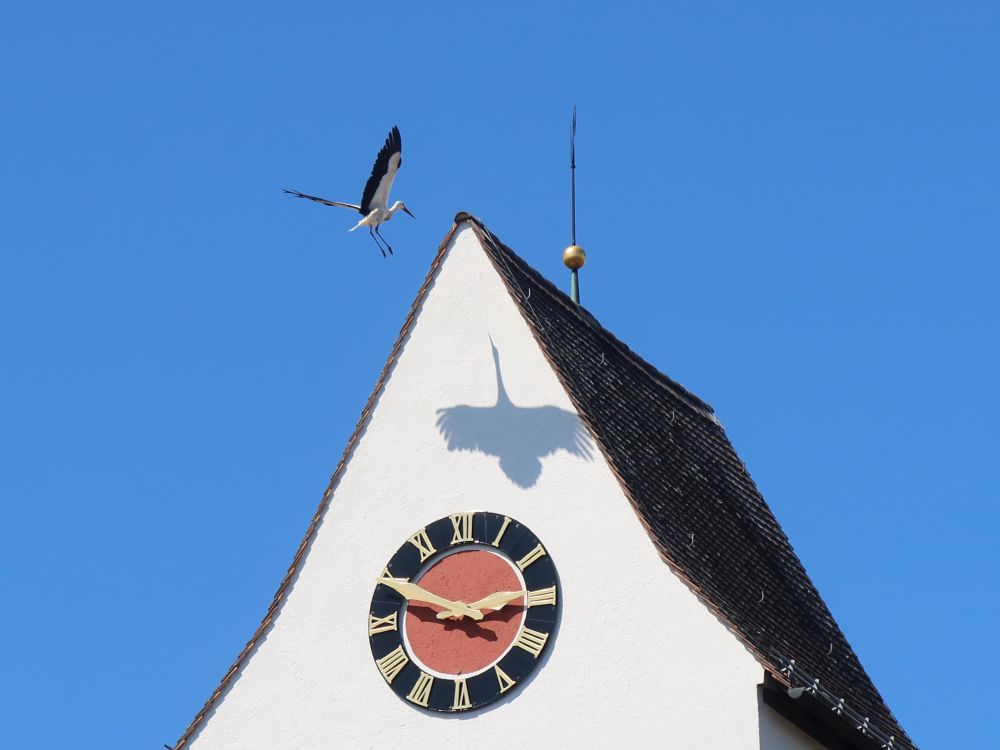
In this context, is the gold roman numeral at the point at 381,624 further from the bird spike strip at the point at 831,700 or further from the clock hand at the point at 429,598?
the bird spike strip at the point at 831,700

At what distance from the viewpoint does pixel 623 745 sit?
23.0 meters

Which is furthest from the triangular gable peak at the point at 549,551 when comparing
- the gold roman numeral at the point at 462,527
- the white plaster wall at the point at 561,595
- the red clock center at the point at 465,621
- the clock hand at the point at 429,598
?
the red clock center at the point at 465,621

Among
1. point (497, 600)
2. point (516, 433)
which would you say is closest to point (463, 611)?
point (497, 600)

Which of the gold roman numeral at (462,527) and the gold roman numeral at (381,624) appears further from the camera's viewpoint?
the gold roman numeral at (462,527)

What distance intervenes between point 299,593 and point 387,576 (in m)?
0.83

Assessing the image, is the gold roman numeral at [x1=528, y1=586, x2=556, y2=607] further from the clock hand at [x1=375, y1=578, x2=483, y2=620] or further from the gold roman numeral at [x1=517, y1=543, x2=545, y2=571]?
the clock hand at [x1=375, y1=578, x2=483, y2=620]

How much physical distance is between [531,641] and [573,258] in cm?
698

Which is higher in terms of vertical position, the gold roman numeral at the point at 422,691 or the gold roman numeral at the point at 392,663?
the gold roman numeral at the point at 392,663

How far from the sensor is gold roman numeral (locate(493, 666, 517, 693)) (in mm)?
23500

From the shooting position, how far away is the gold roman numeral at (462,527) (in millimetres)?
24297

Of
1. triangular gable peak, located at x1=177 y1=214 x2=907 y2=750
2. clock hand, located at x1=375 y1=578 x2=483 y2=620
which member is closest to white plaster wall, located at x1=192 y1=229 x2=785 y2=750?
triangular gable peak, located at x1=177 y1=214 x2=907 y2=750

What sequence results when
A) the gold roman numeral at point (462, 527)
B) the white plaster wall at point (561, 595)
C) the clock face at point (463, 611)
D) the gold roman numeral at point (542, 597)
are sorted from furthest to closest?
the gold roman numeral at point (462, 527)
the gold roman numeral at point (542, 597)
the clock face at point (463, 611)
the white plaster wall at point (561, 595)

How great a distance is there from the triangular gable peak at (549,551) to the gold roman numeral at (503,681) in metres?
0.14

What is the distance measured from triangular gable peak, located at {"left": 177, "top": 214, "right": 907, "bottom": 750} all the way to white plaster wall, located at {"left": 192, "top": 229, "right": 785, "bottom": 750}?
0.7 inches
